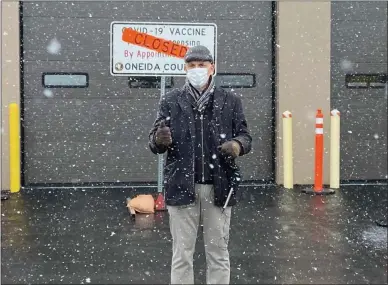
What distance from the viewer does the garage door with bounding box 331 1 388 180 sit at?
455 inches

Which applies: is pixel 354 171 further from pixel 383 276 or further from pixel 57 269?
pixel 57 269

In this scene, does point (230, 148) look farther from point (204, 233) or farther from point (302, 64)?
point (302, 64)

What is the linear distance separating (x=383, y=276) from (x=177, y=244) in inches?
79.3

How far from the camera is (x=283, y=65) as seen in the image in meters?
11.2

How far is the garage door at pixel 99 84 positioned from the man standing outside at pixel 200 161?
264 inches

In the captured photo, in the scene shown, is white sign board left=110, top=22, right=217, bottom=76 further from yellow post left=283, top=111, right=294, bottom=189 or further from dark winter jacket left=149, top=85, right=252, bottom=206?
dark winter jacket left=149, top=85, right=252, bottom=206

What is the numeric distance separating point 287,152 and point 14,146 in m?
4.46

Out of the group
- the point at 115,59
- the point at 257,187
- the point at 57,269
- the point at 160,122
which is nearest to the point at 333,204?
the point at 257,187

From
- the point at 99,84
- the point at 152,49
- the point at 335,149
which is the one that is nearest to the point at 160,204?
the point at 152,49

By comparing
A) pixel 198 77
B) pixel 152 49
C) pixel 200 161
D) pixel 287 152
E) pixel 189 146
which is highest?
pixel 152 49

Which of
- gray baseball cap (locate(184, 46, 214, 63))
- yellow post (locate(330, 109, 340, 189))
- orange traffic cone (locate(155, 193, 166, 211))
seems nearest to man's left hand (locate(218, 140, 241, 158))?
gray baseball cap (locate(184, 46, 214, 63))

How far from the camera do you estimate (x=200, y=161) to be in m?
4.51

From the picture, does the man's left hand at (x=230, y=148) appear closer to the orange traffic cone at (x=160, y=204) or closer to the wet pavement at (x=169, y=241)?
the wet pavement at (x=169, y=241)

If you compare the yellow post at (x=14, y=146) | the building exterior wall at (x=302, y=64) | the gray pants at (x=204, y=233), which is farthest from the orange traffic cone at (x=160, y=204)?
the gray pants at (x=204, y=233)
